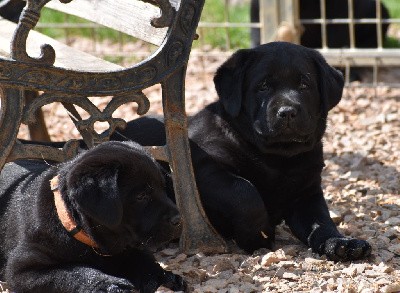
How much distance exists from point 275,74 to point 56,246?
157cm

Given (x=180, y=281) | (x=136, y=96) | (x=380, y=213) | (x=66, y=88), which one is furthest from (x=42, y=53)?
(x=380, y=213)

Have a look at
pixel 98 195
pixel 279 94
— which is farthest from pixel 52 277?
pixel 279 94

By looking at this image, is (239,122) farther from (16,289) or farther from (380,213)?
(16,289)

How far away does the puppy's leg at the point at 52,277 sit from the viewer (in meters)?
3.95

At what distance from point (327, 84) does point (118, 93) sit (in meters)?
1.16

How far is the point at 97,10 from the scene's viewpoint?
19.4ft

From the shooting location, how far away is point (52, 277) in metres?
3.97

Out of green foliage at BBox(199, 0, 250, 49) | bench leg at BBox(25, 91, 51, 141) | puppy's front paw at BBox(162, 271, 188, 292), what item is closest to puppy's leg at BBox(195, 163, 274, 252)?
puppy's front paw at BBox(162, 271, 188, 292)

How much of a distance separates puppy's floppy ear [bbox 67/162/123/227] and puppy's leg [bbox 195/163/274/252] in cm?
108

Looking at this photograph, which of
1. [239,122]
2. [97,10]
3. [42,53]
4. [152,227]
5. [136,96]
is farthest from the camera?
[97,10]

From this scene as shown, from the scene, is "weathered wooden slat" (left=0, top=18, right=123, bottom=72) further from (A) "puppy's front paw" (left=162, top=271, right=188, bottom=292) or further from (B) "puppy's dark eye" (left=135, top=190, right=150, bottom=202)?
(A) "puppy's front paw" (left=162, top=271, right=188, bottom=292)

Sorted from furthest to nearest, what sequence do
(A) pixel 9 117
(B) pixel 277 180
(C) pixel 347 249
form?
(B) pixel 277 180 → (C) pixel 347 249 → (A) pixel 9 117

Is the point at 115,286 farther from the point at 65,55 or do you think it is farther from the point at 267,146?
the point at 65,55

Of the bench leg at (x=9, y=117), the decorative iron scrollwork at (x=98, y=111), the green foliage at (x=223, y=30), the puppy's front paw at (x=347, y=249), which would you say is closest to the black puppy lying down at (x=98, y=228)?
the bench leg at (x=9, y=117)
